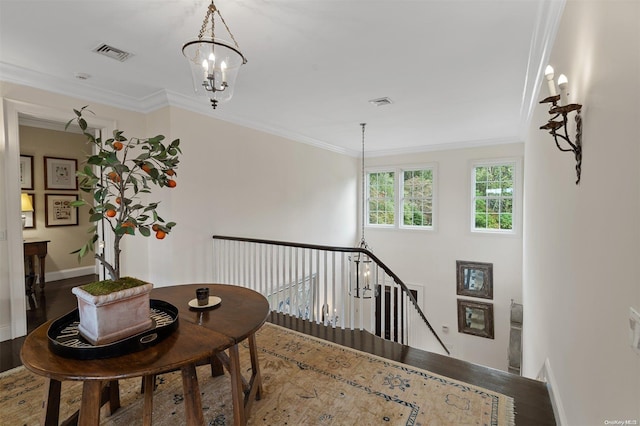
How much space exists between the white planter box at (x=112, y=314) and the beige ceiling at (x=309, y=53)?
1.89 metres

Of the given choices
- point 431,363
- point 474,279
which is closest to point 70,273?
point 431,363

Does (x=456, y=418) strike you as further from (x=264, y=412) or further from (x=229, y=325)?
(x=229, y=325)

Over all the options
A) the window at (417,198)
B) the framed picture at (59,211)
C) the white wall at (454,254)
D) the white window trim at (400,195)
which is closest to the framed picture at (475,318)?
the white wall at (454,254)

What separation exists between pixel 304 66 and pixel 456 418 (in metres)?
3.03

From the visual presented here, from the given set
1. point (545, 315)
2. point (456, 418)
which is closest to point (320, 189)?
point (545, 315)

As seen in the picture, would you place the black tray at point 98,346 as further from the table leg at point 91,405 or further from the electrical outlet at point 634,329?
the electrical outlet at point 634,329

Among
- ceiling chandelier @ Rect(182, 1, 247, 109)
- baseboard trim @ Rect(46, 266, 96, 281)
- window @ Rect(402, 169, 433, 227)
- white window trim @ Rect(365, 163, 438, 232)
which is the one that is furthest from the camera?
window @ Rect(402, 169, 433, 227)

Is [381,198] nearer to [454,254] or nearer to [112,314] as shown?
[454,254]

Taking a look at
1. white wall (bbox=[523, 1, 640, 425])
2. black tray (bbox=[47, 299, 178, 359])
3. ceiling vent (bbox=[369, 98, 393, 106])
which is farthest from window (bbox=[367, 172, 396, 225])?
black tray (bbox=[47, 299, 178, 359])

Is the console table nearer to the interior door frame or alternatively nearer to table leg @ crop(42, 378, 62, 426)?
the interior door frame

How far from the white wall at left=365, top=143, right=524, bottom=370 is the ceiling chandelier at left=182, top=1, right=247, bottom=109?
5.51 meters

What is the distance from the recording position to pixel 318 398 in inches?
82.7

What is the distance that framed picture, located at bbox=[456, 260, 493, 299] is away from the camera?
20.4ft

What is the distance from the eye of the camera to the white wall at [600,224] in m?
0.97
